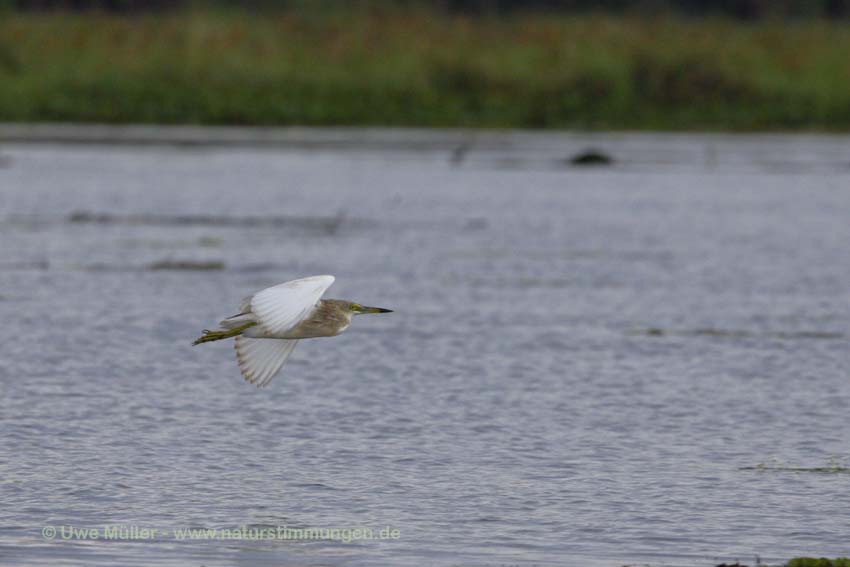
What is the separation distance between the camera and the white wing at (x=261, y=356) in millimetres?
9477

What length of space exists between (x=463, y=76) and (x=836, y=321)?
24983 millimetres

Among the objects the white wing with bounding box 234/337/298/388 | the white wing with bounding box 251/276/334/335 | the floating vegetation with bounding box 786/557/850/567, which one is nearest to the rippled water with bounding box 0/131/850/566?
the floating vegetation with bounding box 786/557/850/567

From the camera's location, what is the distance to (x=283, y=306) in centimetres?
874

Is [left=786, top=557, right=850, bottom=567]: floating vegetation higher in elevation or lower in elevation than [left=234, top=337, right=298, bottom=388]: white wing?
lower

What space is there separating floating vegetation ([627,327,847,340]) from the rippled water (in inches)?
1.7

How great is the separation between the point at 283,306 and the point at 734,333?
640cm

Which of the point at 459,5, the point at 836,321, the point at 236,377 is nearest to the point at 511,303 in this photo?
the point at 836,321

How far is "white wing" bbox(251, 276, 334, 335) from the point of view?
28.5 ft

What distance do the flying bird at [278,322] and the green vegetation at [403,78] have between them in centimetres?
2898

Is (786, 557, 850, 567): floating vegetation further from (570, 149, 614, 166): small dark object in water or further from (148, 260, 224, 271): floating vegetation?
(570, 149, 614, 166): small dark object in water

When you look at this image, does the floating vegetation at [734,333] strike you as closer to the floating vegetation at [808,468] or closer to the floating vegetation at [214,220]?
the floating vegetation at [808,468]

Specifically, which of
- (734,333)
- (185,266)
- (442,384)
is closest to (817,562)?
(442,384)

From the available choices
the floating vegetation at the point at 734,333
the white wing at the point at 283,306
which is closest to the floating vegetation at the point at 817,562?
the white wing at the point at 283,306

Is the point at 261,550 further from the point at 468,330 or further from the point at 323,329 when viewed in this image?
the point at 468,330
